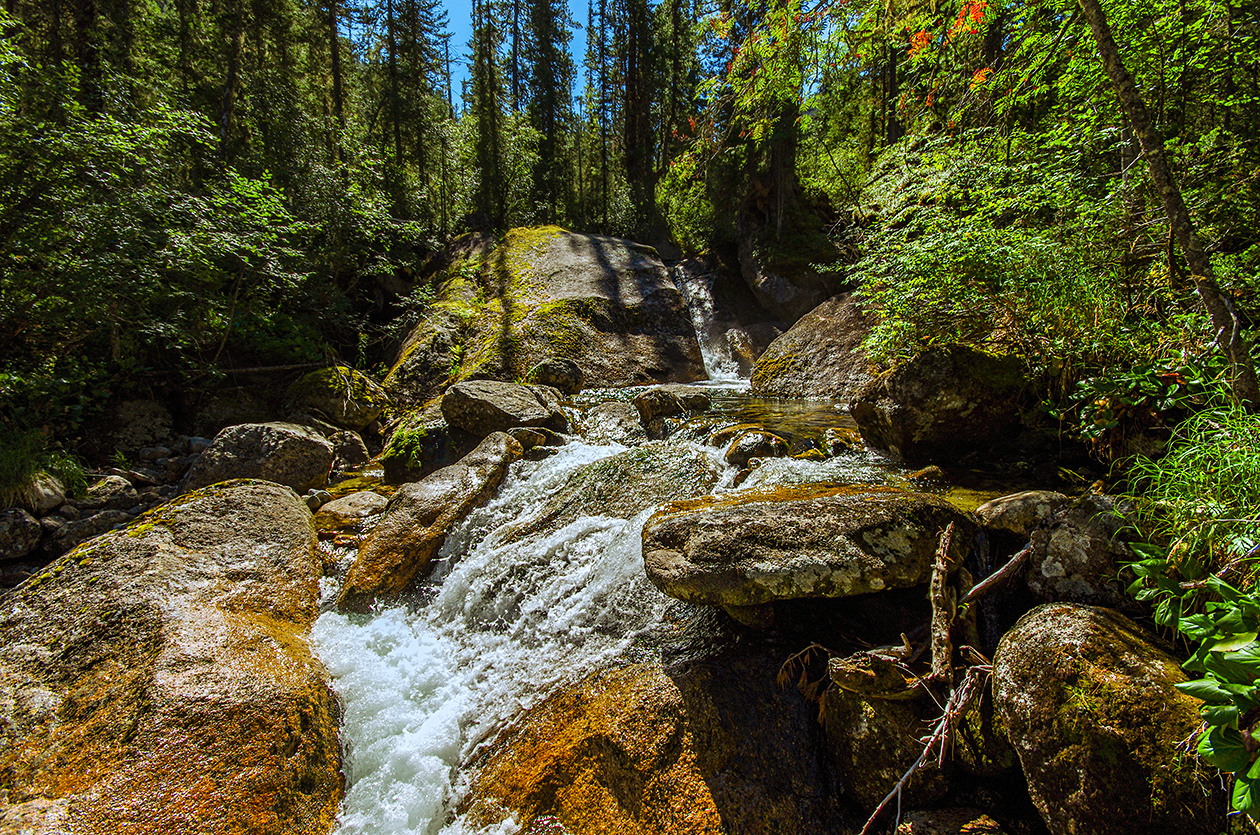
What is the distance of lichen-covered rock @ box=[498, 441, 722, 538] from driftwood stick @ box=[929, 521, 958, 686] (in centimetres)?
231

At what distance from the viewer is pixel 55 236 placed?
224 inches

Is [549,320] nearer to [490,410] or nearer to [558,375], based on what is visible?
[558,375]

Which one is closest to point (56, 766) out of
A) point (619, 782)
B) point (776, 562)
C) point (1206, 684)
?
point (619, 782)

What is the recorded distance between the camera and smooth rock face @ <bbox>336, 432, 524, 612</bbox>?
425 centimetres

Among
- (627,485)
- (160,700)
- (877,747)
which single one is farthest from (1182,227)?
(160,700)

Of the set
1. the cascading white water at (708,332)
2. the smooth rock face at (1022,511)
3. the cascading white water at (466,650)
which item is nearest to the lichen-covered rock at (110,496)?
the cascading white water at (466,650)

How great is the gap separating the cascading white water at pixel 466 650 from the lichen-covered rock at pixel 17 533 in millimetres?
3583

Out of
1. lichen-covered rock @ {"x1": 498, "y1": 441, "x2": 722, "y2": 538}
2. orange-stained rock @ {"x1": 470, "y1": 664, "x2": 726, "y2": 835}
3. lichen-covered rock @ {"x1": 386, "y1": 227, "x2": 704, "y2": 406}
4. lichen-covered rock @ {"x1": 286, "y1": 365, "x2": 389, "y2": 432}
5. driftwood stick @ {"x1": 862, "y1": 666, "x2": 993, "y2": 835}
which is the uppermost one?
lichen-covered rock @ {"x1": 386, "y1": 227, "x2": 704, "y2": 406}

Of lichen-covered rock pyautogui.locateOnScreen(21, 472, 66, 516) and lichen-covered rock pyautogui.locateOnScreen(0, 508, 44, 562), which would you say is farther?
lichen-covered rock pyautogui.locateOnScreen(21, 472, 66, 516)

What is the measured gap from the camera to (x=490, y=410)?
6.71m

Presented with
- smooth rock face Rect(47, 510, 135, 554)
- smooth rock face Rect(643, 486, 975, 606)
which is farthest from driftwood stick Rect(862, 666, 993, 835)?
smooth rock face Rect(47, 510, 135, 554)

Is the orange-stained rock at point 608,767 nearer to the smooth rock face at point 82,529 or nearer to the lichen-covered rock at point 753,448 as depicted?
the lichen-covered rock at point 753,448

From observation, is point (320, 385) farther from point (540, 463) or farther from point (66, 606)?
point (66, 606)

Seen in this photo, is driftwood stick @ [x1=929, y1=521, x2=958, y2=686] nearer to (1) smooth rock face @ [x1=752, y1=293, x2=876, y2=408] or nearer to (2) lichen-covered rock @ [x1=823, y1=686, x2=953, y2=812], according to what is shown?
(2) lichen-covered rock @ [x1=823, y1=686, x2=953, y2=812]
